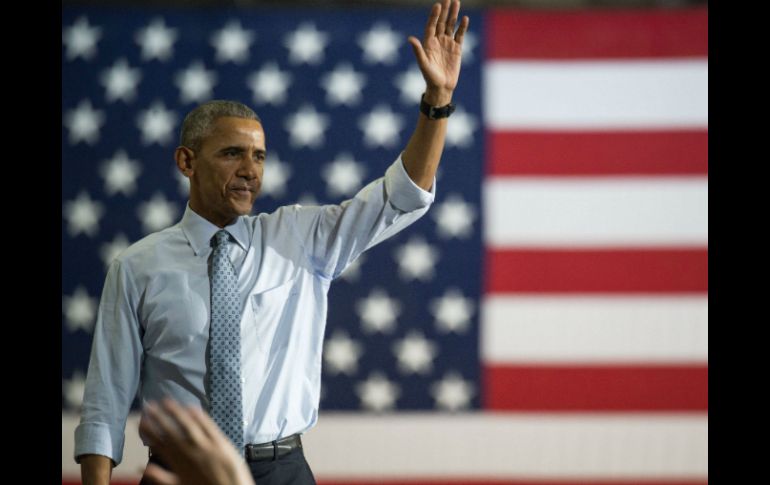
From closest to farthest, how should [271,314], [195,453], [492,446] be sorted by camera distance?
1. [195,453]
2. [271,314]
3. [492,446]

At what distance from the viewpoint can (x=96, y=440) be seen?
1.53 meters

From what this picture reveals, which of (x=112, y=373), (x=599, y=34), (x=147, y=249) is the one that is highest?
(x=599, y=34)

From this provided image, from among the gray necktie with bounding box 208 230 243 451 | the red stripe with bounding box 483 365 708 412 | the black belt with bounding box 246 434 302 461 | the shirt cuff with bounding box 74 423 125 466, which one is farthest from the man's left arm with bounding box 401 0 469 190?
the red stripe with bounding box 483 365 708 412

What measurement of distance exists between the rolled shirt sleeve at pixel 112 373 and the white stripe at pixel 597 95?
64.1 inches

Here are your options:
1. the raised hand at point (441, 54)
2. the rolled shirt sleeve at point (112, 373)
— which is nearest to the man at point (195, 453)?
the rolled shirt sleeve at point (112, 373)

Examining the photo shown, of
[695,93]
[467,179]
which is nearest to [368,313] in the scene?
[467,179]

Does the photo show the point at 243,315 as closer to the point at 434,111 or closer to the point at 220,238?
the point at 220,238

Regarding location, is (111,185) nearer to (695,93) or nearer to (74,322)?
(74,322)

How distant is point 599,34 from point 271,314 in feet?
6.03

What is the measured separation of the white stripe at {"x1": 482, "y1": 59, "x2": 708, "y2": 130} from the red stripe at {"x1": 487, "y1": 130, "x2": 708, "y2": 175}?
0.12ft

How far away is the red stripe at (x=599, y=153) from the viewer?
109 inches

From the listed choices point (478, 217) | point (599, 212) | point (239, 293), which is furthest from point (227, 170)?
point (599, 212)

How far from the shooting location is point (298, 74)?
284 cm

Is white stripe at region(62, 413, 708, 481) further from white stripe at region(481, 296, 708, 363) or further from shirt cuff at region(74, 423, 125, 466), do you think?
shirt cuff at region(74, 423, 125, 466)
